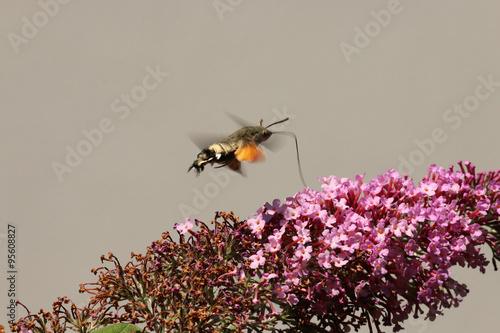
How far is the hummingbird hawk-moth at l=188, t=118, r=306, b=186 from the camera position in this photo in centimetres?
471

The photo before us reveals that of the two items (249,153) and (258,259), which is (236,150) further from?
(258,259)

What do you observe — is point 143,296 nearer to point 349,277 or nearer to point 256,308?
point 256,308

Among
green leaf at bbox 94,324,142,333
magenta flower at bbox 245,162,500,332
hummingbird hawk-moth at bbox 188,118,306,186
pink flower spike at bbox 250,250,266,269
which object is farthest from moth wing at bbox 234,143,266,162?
green leaf at bbox 94,324,142,333

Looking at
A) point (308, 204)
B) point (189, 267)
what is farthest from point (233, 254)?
point (308, 204)

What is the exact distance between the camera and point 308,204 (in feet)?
15.1

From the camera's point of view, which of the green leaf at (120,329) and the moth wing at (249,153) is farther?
the moth wing at (249,153)

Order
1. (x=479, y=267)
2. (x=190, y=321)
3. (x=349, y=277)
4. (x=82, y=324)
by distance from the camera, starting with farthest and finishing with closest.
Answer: (x=479, y=267), (x=349, y=277), (x=82, y=324), (x=190, y=321)

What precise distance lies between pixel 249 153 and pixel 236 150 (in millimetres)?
126

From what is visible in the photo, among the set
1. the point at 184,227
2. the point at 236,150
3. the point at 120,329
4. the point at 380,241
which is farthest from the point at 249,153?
the point at 120,329

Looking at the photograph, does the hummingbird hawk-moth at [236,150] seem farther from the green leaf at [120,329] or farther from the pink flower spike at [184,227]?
the green leaf at [120,329]

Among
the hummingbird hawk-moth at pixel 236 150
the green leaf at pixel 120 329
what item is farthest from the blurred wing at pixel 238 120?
the green leaf at pixel 120 329

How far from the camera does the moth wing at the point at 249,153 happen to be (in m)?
4.73

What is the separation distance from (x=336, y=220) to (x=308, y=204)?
0.27m

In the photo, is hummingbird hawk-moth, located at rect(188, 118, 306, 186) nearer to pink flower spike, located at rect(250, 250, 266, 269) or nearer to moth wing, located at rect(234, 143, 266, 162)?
moth wing, located at rect(234, 143, 266, 162)
